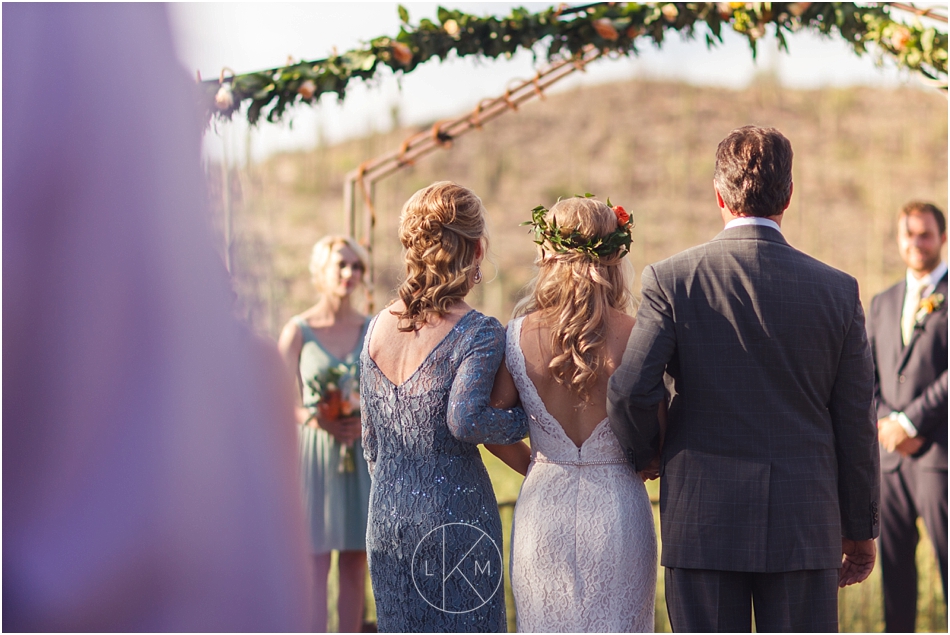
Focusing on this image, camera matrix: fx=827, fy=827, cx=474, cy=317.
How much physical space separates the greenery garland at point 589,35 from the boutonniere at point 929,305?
117 centimetres

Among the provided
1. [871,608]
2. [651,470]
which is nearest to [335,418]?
[651,470]

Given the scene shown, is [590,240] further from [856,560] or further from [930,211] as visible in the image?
[930,211]

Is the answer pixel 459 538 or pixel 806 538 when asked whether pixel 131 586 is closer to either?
pixel 459 538

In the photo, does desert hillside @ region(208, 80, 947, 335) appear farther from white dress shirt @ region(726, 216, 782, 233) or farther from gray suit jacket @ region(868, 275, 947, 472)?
white dress shirt @ region(726, 216, 782, 233)

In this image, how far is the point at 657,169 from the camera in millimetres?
31938

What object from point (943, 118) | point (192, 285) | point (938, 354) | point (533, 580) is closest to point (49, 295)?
point (192, 285)

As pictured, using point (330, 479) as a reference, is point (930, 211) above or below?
above

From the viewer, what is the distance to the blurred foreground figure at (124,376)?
0.79 m

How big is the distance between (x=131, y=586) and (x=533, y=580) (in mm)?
2119

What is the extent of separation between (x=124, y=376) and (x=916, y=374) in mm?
4474

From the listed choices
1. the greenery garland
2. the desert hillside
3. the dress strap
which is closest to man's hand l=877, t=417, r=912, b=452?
the greenery garland

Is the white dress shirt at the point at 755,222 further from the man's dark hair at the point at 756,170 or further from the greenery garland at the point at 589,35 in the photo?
the greenery garland at the point at 589,35

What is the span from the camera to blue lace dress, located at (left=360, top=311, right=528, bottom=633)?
2668 millimetres

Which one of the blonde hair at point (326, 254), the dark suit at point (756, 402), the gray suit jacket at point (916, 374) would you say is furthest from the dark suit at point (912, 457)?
the blonde hair at point (326, 254)
